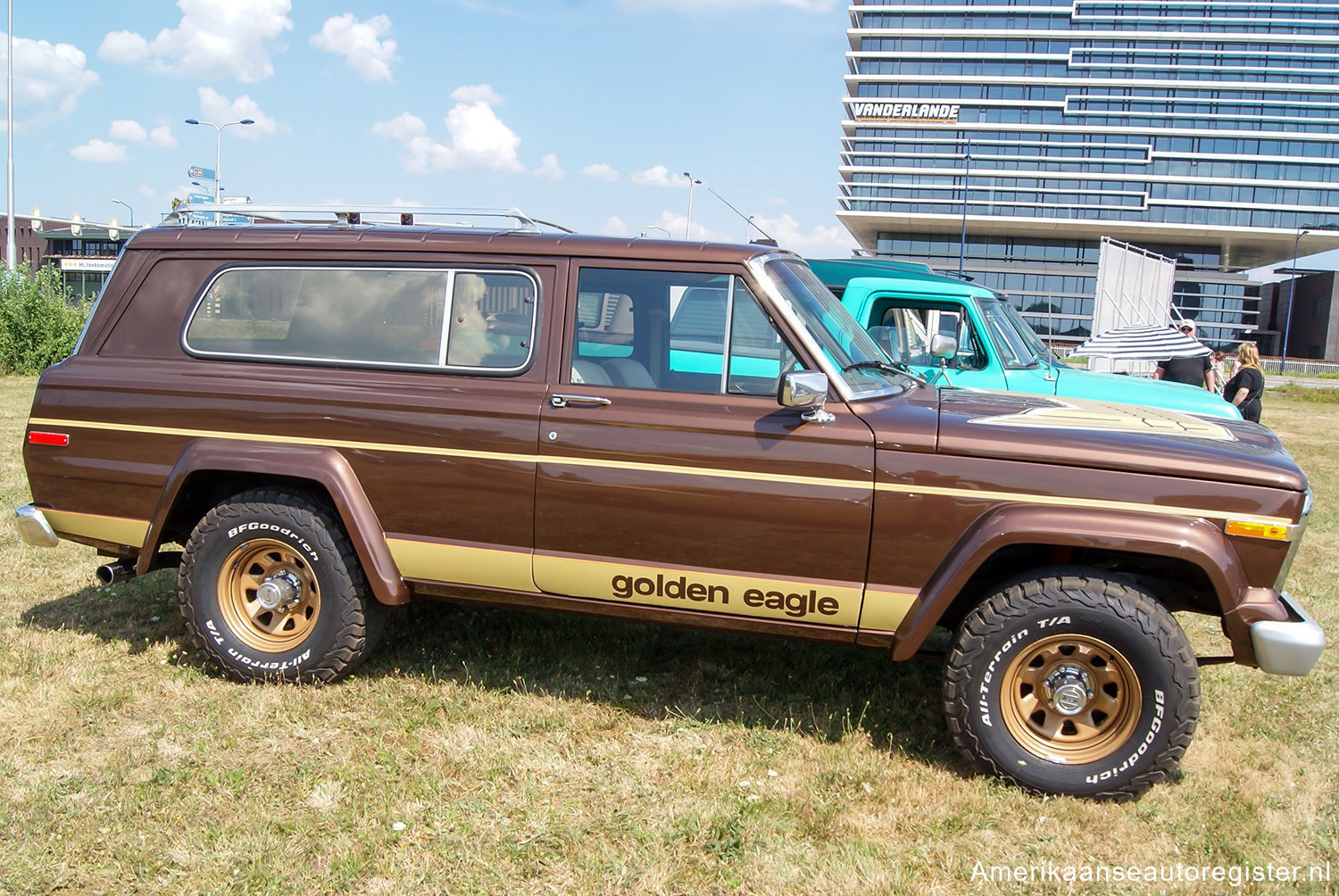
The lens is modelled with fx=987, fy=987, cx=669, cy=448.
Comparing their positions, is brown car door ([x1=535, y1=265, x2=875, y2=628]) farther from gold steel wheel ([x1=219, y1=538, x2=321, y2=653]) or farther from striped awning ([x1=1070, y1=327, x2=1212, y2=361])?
striped awning ([x1=1070, y1=327, x2=1212, y2=361])

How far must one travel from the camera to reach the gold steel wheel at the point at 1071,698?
370 cm

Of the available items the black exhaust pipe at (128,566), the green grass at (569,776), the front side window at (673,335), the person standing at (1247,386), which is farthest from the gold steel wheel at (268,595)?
the person standing at (1247,386)

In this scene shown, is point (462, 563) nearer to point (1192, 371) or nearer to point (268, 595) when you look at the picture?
point (268, 595)

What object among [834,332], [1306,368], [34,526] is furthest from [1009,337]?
[1306,368]

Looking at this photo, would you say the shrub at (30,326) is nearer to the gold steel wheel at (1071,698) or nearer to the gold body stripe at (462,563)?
the gold body stripe at (462,563)

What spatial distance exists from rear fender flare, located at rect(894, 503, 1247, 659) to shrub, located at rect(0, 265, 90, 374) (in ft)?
69.9

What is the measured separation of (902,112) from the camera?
276ft

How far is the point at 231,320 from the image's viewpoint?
454cm

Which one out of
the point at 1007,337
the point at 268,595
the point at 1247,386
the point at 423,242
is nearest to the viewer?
the point at 423,242

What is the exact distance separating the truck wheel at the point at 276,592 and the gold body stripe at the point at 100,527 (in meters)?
0.22

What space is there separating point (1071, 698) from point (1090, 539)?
0.64m

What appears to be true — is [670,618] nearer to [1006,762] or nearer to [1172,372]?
[1006,762]

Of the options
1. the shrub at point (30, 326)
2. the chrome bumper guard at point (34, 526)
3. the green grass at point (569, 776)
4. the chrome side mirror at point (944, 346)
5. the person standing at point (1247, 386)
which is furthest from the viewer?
the shrub at point (30, 326)

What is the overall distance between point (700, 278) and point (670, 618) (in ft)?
4.62
